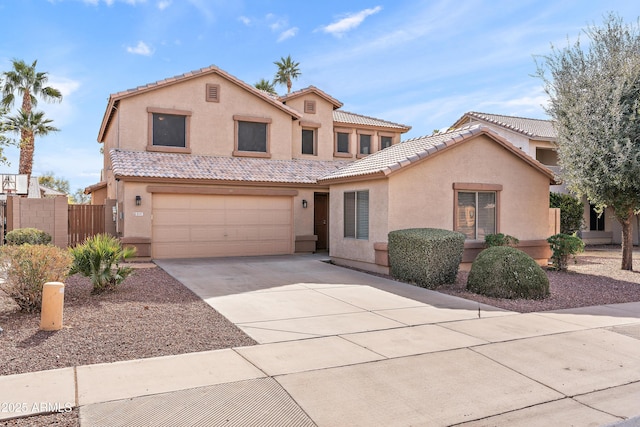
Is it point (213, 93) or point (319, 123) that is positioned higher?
point (213, 93)

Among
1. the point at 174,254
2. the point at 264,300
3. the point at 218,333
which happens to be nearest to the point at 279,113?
the point at 174,254

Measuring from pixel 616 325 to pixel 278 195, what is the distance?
12.9 m

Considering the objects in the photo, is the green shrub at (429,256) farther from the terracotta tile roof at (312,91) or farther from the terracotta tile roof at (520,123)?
the terracotta tile roof at (520,123)

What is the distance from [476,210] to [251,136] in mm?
10178

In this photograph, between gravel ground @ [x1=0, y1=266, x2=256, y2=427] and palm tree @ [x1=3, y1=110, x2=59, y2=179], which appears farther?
palm tree @ [x1=3, y1=110, x2=59, y2=179]

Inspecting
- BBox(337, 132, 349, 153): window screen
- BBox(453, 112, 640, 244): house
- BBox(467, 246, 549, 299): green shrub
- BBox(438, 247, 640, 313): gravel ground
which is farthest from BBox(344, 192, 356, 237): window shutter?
BBox(453, 112, 640, 244): house

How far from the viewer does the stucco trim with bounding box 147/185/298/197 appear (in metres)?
16.8

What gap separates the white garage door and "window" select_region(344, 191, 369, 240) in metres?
4.33

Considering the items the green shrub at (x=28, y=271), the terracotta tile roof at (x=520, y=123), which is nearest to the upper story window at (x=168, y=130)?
the green shrub at (x=28, y=271)

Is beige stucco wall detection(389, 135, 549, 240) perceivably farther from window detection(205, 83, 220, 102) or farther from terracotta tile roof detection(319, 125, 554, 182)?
window detection(205, 83, 220, 102)

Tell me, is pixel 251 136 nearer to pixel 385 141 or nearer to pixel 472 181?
pixel 385 141

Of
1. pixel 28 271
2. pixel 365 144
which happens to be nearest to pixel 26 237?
pixel 28 271

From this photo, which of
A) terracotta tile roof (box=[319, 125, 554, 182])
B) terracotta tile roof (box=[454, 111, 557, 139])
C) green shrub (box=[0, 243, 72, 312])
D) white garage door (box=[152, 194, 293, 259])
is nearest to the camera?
green shrub (box=[0, 243, 72, 312])

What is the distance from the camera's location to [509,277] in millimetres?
10133
